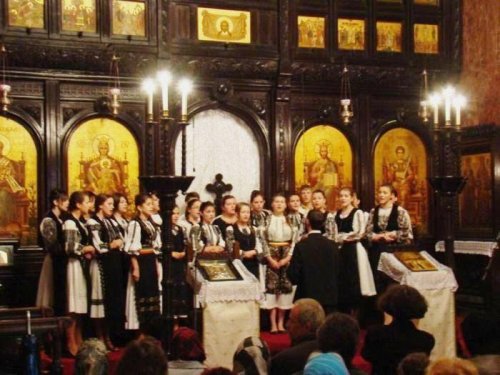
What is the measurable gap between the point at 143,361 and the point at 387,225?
7.72 meters

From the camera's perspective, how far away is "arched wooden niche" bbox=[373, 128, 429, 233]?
577 inches

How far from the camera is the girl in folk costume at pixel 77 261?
9680 mm

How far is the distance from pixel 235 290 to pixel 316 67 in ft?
20.4

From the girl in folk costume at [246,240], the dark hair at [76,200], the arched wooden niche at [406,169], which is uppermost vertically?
the arched wooden niche at [406,169]

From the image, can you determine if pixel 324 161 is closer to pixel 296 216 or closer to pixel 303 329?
pixel 296 216

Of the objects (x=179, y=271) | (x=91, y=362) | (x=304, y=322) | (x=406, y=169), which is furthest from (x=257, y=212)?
(x=91, y=362)

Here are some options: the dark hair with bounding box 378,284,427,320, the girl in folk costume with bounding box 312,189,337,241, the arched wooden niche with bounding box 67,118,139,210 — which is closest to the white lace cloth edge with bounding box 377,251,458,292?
the girl in folk costume with bounding box 312,189,337,241

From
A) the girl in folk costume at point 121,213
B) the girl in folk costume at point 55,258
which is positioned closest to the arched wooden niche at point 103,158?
the girl in folk costume at point 121,213

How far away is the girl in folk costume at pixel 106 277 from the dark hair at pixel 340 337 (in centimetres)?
557

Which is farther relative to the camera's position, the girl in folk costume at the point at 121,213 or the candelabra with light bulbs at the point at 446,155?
the girl in folk costume at the point at 121,213

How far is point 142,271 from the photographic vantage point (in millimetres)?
10195

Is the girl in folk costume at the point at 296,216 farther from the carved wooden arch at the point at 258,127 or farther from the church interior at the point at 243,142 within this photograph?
the carved wooden arch at the point at 258,127

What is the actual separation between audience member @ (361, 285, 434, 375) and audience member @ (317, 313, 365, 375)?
0.88m

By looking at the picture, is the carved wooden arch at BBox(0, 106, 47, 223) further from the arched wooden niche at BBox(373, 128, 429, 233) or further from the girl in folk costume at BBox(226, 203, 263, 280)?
the arched wooden niche at BBox(373, 128, 429, 233)
